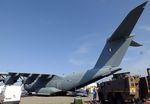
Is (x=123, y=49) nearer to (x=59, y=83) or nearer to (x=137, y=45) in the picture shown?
(x=137, y=45)

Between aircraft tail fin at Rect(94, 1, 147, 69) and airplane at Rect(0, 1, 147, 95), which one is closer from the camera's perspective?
aircraft tail fin at Rect(94, 1, 147, 69)

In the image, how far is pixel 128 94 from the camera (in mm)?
16422

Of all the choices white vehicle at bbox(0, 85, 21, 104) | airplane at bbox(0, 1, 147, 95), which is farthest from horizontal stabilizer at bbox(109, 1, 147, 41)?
white vehicle at bbox(0, 85, 21, 104)

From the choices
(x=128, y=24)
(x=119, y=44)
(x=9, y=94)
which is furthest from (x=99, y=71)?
(x=9, y=94)

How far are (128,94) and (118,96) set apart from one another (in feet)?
5.99

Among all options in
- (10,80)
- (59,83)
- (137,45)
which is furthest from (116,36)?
(10,80)

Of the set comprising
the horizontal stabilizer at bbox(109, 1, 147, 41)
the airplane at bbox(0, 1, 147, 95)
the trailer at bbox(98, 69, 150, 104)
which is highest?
the horizontal stabilizer at bbox(109, 1, 147, 41)

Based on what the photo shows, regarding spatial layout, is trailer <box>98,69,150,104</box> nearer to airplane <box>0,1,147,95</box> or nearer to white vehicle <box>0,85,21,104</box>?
airplane <box>0,1,147,95</box>

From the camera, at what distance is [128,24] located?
82.1 ft

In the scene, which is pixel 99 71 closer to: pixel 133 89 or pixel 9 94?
pixel 9 94

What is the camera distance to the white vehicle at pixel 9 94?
21.6m

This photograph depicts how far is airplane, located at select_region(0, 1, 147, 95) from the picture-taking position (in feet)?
85.1

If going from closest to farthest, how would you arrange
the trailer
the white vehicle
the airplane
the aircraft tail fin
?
the trailer < the white vehicle < the aircraft tail fin < the airplane

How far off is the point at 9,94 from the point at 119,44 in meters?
13.3
